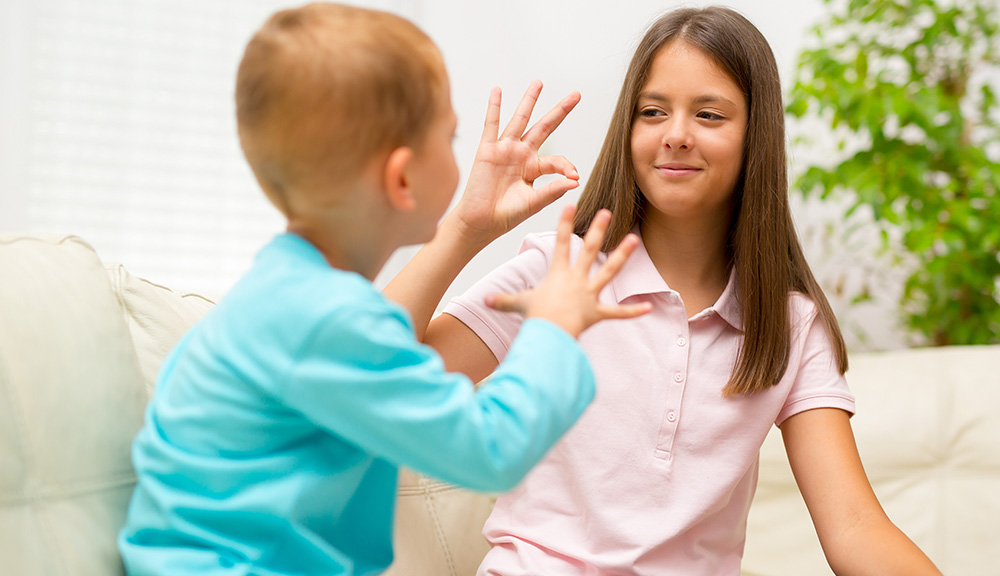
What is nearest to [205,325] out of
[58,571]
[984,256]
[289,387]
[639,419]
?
[289,387]

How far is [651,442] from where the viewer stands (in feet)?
3.73

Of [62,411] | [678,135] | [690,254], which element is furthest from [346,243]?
[690,254]

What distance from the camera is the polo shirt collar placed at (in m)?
1.19

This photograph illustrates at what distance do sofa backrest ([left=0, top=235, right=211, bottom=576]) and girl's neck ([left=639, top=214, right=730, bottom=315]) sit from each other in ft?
2.33

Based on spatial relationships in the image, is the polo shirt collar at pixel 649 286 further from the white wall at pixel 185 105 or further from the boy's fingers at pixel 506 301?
the white wall at pixel 185 105

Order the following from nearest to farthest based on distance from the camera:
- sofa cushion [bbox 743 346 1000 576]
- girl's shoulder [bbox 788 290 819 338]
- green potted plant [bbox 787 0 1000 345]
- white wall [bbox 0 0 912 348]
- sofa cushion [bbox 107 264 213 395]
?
sofa cushion [bbox 107 264 213 395], girl's shoulder [bbox 788 290 819 338], sofa cushion [bbox 743 346 1000 576], green potted plant [bbox 787 0 1000 345], white wall [bbox 0 0 912 348]

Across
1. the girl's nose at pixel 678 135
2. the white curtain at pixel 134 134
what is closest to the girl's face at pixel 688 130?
the girl's nose at pixel 678 135

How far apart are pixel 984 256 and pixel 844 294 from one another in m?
0.50

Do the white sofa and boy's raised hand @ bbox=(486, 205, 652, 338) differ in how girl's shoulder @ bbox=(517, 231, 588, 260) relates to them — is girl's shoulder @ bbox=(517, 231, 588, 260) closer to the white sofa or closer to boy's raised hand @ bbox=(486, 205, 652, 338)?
the white sofa

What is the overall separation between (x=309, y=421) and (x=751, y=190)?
2.43 ft

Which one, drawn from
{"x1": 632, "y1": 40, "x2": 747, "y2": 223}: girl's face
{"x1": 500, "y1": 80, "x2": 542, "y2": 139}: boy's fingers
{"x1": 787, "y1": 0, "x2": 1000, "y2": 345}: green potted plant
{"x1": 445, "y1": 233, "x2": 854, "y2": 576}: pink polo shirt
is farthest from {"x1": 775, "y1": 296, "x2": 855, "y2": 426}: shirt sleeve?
{"x1": 787, "y1": 0, "x2": 1000, "y2": 345}: green potted plant

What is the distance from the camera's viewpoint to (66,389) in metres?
0.81

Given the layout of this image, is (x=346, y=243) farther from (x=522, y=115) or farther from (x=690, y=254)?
(x=690, y=254)

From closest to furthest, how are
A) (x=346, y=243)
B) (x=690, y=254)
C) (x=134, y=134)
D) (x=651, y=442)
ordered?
(x=346, y=243), (x=651, y=442), (x=690, y=254), (x=134, y=134)
